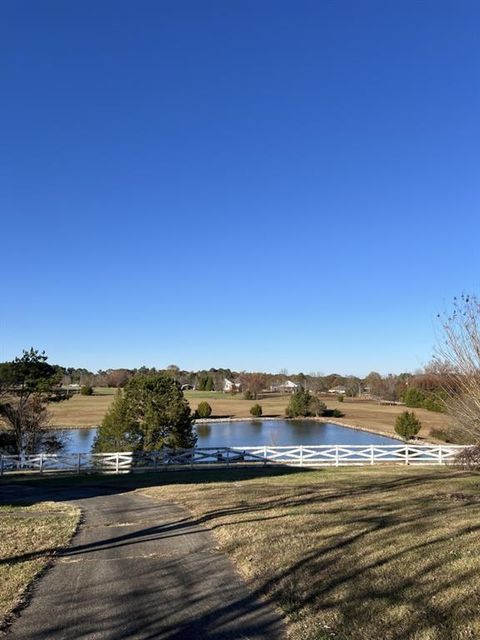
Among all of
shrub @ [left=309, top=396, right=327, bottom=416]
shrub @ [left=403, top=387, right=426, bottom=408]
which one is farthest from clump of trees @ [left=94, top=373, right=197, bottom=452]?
shrub @ [left=309, top=396, right=327, bottom=416]

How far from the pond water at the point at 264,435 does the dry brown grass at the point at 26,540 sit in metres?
33.7

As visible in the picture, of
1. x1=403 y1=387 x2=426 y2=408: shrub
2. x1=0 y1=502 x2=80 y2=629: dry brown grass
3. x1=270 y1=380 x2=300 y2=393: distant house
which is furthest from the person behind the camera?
x1=270 y1=380 x2=300 y2=393: distant house

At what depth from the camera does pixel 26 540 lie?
881 centimetres

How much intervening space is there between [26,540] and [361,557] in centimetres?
516

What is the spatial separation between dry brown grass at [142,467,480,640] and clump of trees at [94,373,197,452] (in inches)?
1000

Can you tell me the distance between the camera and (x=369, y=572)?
597 cm

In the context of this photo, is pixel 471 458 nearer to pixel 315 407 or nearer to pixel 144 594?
pixel 144 594

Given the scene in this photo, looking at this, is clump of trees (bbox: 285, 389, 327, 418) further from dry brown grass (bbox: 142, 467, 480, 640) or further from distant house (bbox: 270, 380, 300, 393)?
distant house (bbox: 270, 380, 300, 393)

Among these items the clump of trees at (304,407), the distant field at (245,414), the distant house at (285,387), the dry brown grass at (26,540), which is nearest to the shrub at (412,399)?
the distant field at (245,414)

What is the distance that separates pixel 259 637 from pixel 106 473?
21.3m

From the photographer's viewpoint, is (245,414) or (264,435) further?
(245,414)

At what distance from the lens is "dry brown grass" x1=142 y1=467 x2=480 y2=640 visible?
4.68 meters

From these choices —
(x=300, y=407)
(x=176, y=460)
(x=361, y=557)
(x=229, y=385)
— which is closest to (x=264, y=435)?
(x=300, y=407)

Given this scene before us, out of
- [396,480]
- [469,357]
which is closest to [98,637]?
[469,357]
